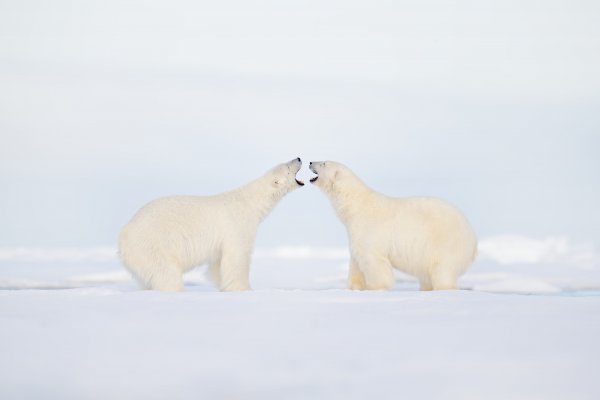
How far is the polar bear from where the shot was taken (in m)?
10.5

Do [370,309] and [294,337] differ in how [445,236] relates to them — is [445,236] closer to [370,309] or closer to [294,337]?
[370,309]

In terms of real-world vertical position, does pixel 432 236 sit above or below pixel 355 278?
above

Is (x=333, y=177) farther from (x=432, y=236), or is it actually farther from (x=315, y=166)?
(x=432, y=236)

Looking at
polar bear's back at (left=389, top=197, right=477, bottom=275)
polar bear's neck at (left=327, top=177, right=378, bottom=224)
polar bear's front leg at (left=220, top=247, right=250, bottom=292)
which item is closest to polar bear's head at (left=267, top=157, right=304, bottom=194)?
polar bear's neck at (left=327, top=177, right=378, bottom=224)

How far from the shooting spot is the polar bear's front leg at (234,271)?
10984mm

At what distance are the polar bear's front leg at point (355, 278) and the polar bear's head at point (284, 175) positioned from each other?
152 cm

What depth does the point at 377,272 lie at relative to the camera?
35.3 ft

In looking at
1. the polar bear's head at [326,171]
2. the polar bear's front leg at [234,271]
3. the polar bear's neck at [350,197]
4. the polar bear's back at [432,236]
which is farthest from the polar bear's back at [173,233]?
the polar bear's back at [432,236]

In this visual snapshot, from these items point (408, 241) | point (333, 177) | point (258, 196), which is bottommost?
point (408, 241)

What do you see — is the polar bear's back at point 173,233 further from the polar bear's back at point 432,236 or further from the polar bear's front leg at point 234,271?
the polar bear's back at point 432,236

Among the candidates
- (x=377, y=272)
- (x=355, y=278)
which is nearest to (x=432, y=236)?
(x=377, y=272)

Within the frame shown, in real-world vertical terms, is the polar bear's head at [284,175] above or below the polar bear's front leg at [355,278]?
above

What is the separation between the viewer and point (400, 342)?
20.7ft

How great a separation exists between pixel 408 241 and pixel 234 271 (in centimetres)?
237
